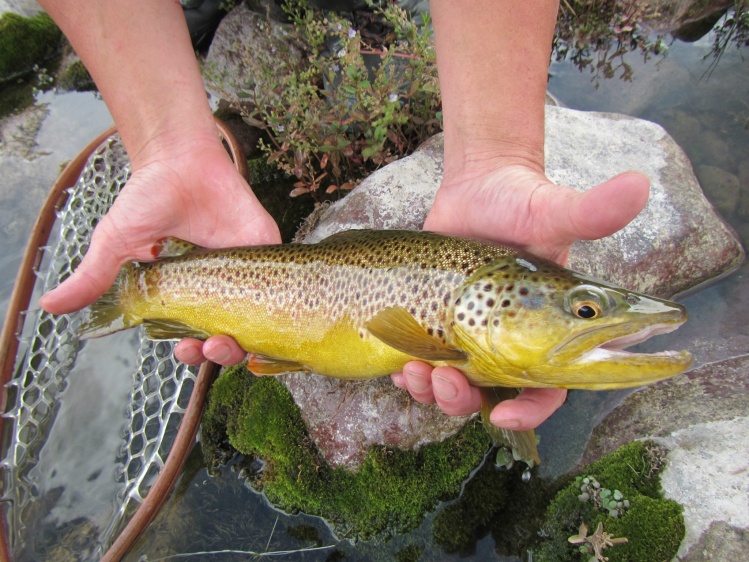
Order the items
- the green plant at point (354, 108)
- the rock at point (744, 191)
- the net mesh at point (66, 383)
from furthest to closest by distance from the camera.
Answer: the rock at point (744, 191) → the green plant at point (354, 108) → the net mesh at point (66, 383)

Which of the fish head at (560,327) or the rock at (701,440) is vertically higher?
the fish head at (560,327)

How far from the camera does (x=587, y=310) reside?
2248 mm

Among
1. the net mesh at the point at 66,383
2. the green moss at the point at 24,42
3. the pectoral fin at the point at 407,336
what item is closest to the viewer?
the pectoral fin at the point at 407,336

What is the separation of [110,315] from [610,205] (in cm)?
307

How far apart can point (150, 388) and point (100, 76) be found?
2.41 meters

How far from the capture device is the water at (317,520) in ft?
11.3

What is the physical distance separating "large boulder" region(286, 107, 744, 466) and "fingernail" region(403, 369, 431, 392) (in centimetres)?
75

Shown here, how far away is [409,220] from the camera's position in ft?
12.8

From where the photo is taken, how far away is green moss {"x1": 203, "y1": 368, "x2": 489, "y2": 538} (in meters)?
3.36

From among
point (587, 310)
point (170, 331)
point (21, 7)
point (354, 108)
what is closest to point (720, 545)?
point (587, 310)

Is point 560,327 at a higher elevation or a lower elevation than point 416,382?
higher

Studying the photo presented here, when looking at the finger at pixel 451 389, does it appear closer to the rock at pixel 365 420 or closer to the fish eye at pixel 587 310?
the fish eye at pixel 587 310

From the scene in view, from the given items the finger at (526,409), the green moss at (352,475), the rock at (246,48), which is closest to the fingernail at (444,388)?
the finger at (526,409)

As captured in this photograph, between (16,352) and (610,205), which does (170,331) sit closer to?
(16,352)
